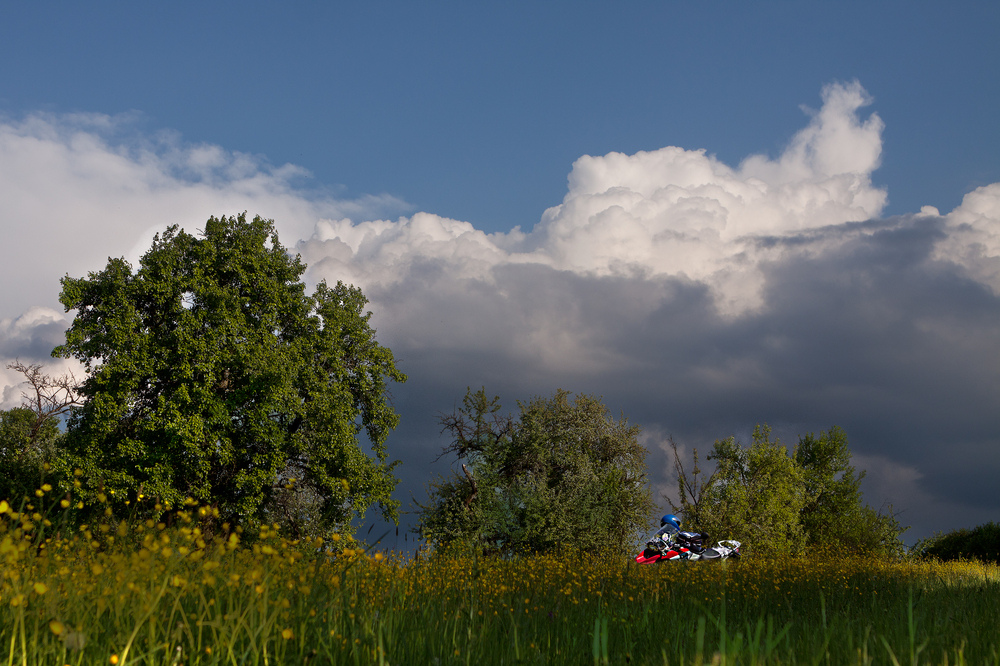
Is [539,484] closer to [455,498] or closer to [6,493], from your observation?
[455,498]

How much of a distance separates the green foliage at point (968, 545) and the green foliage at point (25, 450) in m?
40.4

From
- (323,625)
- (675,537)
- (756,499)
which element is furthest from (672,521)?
(323,625)

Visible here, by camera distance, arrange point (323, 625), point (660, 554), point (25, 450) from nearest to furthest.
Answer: point (323, 625) → point (660, 554) → point (25, 450)

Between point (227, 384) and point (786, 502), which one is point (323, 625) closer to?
point (227, 384)

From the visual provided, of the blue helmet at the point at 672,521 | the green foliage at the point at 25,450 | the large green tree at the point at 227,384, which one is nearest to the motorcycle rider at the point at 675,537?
the blue helmet at the point at 672,521

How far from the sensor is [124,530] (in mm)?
5660

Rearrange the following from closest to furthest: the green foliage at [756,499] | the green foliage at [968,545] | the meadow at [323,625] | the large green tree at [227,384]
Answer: the meadow at [323,625]
the large green tree at [227,384]
the green foliage at [756,499]
the green foliage at [968,545]

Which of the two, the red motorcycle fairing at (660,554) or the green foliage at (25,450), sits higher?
the green foliage at (25,450)

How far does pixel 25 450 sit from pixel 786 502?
39.9m

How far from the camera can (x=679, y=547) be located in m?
22.8

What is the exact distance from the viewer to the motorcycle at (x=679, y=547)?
22250mm

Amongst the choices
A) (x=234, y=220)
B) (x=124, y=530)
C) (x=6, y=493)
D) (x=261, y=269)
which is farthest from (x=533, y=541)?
(x=124, y=530)

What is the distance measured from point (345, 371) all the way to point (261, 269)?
4.92 meters

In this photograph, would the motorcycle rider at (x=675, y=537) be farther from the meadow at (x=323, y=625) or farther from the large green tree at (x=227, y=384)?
the meadow at (x=323, y=625)
